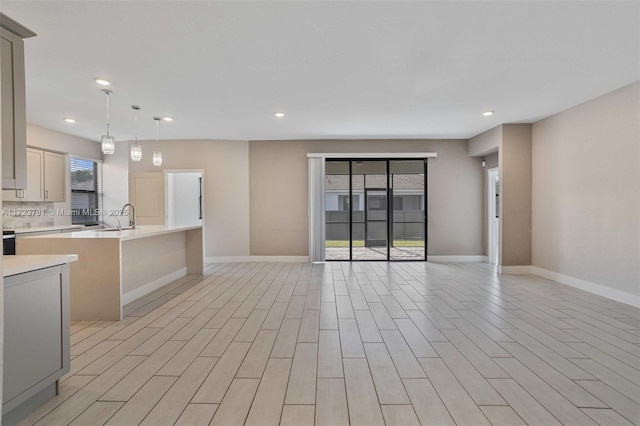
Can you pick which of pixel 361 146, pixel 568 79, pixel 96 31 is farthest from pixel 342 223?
pixel 96 31

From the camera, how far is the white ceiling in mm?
2455

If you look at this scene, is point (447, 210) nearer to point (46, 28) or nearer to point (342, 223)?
point (342, 223)

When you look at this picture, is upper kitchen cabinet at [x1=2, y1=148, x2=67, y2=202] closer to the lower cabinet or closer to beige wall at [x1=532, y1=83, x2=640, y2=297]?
the lower cabinet

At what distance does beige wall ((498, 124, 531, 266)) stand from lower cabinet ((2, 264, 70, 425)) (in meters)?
6.31

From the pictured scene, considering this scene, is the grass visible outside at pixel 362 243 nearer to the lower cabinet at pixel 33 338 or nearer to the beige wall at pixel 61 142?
the beige wall at pixel 61 142


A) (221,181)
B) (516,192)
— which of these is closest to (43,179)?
(221,181)

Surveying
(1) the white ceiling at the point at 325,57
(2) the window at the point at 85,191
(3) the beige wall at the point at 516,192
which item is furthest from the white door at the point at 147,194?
(3) the beige wall at the point at 516,192

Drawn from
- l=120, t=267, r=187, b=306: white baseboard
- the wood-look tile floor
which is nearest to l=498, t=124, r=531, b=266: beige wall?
the wood-look tile floor

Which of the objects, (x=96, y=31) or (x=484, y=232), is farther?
(x=484, y=232)

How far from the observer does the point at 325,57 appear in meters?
3.16

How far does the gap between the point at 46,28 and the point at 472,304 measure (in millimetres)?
5281

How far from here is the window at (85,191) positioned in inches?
262

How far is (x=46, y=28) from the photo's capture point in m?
2.64

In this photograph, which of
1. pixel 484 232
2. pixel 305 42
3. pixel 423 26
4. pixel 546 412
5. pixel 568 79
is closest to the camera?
pixel 546 412
